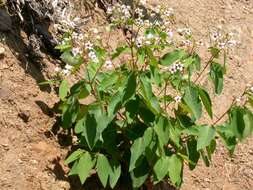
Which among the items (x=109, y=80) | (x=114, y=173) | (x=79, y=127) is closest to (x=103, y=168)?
(x=114, y=173)

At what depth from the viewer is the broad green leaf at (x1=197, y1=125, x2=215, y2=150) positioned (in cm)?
365

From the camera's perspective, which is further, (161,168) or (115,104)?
(161,168)

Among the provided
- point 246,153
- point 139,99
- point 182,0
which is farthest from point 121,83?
point 182,0

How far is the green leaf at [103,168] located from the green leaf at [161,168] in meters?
0.28

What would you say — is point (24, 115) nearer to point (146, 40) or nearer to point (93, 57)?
point (93, 57)

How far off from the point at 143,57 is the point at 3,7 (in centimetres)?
146

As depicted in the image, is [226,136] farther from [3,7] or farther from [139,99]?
[3,7]

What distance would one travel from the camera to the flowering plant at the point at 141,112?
3553 millimetres

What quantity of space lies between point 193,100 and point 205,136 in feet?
0.74

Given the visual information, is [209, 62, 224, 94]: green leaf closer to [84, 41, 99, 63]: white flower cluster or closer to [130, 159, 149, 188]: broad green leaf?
[130, 159, 149, 188]: broad green leaf

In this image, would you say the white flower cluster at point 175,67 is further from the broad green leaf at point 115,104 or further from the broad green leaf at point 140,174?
the broad green leaf at point 140,174

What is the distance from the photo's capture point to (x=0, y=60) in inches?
166

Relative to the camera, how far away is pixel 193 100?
3662 mm

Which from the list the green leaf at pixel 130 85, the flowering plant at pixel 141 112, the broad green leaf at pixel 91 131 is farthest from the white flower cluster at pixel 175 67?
the broad green leaf at pixel 91 131
